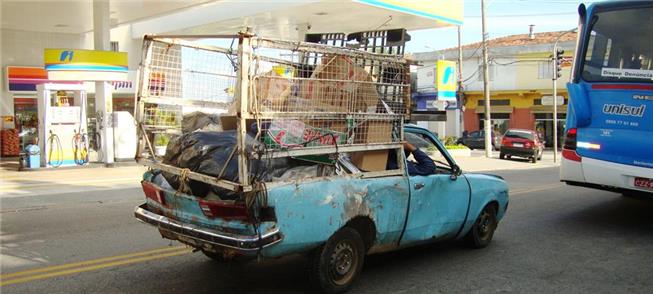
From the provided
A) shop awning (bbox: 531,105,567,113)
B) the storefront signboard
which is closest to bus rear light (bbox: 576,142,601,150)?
the storefront signboard

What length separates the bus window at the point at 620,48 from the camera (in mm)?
7668

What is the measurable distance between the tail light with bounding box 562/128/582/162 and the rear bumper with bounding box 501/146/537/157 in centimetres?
1971

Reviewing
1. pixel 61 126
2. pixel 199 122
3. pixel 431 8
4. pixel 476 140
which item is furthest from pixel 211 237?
pixel 476 140

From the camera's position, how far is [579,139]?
26.5 ft

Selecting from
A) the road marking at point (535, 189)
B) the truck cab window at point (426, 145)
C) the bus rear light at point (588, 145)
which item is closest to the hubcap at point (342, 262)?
the truck cab window at point (426, 145)

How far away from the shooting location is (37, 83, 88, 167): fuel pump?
52.5ft

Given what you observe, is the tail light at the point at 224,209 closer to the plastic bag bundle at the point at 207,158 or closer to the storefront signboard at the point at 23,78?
the plastic bag bundle at the point at 207,158

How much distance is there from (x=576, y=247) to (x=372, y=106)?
3.48m

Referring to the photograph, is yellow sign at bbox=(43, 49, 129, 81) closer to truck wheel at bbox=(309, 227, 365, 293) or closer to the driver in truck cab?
the driver in truck cab

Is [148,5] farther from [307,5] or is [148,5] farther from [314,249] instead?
[314,249]

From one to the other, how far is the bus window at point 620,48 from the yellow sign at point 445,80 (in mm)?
26014

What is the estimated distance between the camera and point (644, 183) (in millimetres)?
7402

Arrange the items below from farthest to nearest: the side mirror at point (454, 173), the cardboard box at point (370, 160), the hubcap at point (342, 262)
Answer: the side mirror at point (454, 173), the cardboard box at point (370, 160), the hubcap at point (342, 262)

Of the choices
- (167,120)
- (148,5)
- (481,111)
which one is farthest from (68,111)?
(481,111)
